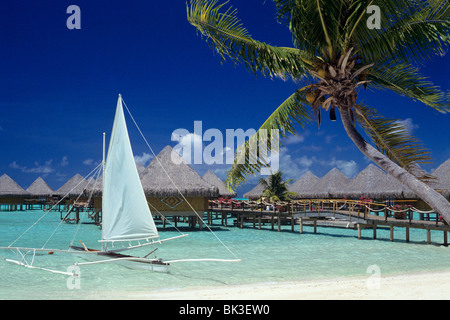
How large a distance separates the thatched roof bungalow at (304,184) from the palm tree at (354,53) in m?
30.5

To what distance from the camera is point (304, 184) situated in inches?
1615

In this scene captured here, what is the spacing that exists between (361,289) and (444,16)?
4.61 m

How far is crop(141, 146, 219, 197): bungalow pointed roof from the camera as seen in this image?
23422mm

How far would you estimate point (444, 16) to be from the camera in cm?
672

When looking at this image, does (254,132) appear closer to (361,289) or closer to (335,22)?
(335,22)

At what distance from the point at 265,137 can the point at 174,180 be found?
53.3 feet

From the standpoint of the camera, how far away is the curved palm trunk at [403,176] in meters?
5.92

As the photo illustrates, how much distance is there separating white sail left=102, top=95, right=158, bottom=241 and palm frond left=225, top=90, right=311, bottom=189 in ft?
11.1

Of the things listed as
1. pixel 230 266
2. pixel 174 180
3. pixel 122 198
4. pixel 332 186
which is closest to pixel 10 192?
pixel 174 180

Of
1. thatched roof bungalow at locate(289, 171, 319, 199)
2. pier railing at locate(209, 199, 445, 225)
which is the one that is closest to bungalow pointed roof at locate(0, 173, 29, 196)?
pier railing at locate(209, 199, 445, 225)

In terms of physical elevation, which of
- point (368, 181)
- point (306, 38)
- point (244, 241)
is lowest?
point (244, 241)

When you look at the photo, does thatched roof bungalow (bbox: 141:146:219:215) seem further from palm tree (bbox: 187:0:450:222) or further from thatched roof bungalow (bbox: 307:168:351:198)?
palm tree (bbox: 187:0:450:222)
